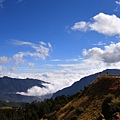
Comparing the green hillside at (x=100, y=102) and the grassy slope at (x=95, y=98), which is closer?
the green hillside at (x=100, y=102)

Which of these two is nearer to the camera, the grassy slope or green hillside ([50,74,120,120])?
green hillside ([50,74,120,120])

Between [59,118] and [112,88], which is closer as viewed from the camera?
[112,88]

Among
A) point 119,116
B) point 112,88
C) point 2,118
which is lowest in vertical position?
point 2,118

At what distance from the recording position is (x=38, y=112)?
14675 centimetres

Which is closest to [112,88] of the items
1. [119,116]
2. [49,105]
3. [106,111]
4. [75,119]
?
[75,119]

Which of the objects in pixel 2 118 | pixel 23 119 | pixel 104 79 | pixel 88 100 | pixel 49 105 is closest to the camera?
pixel 88 100

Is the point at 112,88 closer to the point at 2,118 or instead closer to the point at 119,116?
the point at 119,116

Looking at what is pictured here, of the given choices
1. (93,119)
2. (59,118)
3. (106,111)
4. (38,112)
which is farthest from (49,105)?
(106,111)

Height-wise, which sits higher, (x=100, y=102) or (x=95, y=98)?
(x=95, y=98)

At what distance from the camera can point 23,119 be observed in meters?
153

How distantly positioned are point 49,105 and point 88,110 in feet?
247

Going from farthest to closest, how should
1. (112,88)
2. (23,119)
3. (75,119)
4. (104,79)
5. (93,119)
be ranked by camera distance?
(23,119)
(104,79)
(112,88)
(75,119)
(93,119)

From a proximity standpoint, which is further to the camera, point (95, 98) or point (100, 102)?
point (95, 98)

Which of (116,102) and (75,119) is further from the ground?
(116,102)
